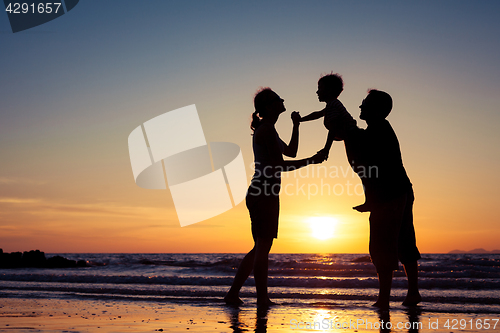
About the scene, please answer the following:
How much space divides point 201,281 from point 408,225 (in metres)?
5.48

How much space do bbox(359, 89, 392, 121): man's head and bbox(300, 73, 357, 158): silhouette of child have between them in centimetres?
19

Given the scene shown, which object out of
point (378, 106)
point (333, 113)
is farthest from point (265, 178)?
point (378, 106)

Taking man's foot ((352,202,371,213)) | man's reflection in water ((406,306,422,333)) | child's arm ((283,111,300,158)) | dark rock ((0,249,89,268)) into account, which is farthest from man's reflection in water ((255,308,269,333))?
dark rock ((0,249,89,268))

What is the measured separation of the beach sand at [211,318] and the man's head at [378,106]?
1.59m

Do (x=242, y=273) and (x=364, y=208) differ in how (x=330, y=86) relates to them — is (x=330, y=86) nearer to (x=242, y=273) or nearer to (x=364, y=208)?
(x=364, y=208)

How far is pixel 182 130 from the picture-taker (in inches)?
259

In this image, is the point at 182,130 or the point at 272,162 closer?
the point at 272,162

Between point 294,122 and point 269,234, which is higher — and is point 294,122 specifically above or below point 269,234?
above

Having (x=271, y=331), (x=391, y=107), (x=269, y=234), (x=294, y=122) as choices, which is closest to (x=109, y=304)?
(x=269, y=234)

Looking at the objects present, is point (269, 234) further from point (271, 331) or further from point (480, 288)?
point (480, 288)

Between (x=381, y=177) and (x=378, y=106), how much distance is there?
23.1 inches

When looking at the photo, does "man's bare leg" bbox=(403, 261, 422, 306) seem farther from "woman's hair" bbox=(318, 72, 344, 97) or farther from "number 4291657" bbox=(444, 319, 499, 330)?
"woman's hair" bbox=(318, 72, 344, 97)

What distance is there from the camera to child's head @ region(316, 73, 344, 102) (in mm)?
3375

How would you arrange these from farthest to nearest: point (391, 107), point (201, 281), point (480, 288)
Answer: point (201, 281), point (480, 288), point (391, 107)
